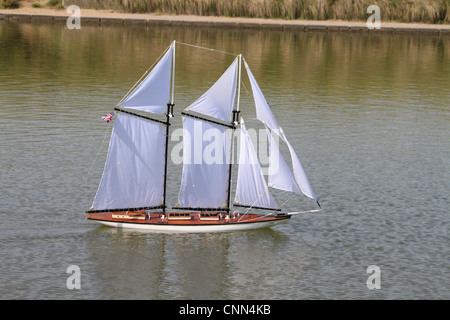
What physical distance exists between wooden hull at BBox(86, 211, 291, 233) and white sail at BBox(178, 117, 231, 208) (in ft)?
5.55

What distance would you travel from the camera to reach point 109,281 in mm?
39562

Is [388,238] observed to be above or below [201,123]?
below

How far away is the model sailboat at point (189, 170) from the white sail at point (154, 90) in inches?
2.2

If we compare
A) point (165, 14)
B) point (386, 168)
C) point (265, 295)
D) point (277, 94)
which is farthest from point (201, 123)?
point (165, 14)

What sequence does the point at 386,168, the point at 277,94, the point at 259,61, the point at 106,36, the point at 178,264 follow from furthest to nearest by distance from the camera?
1. the point at 106,36
2. the point at 259,61
3. the point at 277,94
4. the point at 386,168
5. the point at 178,264

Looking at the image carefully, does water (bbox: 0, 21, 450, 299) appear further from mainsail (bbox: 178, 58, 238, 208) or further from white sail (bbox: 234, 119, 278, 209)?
mainsail (bbox: 178, 58, 238, 208)

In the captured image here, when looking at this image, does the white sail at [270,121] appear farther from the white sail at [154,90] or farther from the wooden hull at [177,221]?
the white sail at [154,90]

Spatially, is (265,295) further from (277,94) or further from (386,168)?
(277,94)

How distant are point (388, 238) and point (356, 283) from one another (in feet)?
22.0

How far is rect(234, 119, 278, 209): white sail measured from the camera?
46.9 m

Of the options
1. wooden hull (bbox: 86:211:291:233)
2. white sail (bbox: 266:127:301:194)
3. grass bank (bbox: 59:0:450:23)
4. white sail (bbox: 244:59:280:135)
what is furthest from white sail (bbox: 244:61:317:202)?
grass bank (bbox: 59:0:450:23)

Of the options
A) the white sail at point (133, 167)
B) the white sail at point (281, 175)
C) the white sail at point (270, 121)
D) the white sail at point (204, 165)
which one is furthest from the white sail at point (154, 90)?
the white sail at point (281, 175)

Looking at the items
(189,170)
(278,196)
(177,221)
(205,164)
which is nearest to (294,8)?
(278,196)

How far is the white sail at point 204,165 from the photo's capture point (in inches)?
1868
